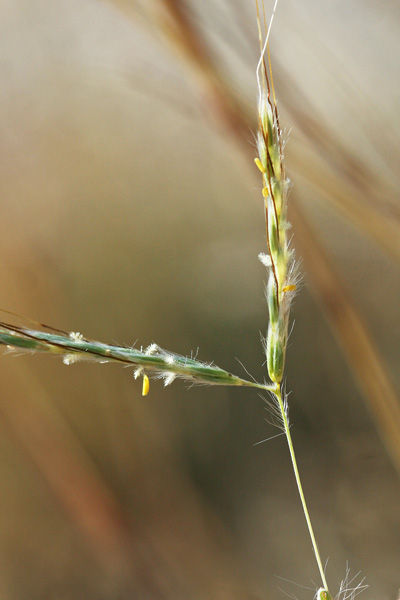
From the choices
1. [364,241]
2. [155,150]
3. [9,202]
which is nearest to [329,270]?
[364,241]

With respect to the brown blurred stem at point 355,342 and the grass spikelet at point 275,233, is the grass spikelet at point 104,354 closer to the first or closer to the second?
the grass spikelet at point 275,233

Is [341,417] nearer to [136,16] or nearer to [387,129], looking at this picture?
[387,129]

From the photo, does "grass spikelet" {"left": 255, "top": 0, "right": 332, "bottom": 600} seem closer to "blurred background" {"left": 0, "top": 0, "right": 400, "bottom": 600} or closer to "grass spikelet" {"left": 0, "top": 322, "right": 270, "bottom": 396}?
"grass spikelet" {"left": 0, "top": 322, "right": 270, "bottom": 396}

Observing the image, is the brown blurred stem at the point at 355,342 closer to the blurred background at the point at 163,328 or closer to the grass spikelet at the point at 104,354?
the blurred background at the point at 163,328

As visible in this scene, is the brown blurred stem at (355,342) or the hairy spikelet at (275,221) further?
the brown blurred stem at (355,342)

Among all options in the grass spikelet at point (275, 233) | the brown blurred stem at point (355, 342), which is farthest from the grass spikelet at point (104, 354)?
the brown blurred stem at point (355, 342)

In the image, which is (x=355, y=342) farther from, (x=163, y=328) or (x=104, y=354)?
(x=104, y=354)

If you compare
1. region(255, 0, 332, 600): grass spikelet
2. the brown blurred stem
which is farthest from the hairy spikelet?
the brown blurred stem

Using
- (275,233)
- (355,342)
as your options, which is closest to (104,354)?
(275,233)

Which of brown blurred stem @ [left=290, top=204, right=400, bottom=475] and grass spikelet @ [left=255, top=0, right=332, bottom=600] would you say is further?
brown blurred stem @ [left=290, top=204, right=400, bottom=475]
